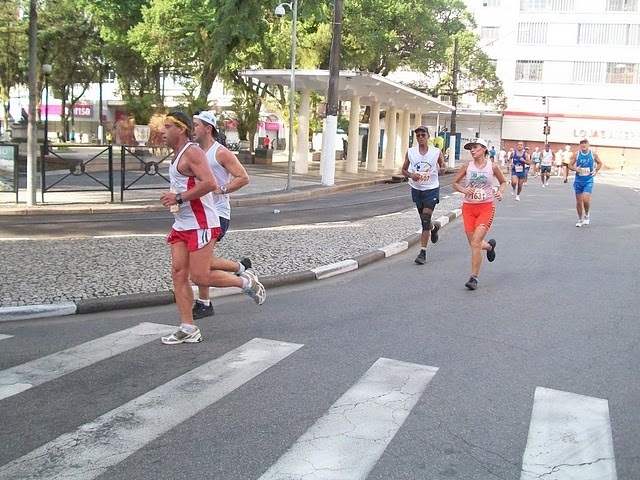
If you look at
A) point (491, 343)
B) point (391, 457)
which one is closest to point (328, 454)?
point (391, 457)

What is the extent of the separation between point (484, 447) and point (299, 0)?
21228 millimetres

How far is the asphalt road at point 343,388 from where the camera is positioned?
12.0 ft

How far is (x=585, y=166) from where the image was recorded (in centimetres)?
1420

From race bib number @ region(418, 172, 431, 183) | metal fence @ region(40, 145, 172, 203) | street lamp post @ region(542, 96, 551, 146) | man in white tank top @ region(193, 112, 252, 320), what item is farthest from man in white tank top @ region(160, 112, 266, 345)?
street lamp post @ region(542, 96, 551, 146)

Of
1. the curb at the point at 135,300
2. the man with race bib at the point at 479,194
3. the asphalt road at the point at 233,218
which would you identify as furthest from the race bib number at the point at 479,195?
the asphalt road at the point at 233,218

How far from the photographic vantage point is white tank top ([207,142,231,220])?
257 inches

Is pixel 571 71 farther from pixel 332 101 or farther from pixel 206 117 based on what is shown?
pixel 206 117

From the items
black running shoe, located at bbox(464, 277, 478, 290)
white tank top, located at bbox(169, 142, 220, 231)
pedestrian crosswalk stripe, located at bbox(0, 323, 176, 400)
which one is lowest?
pedestrian crosswalk stripe, located at bbox(0, 323, 176, 400)

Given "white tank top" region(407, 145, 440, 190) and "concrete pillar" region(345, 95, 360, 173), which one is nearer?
"white tank top" region(407, 145, 440, 190)

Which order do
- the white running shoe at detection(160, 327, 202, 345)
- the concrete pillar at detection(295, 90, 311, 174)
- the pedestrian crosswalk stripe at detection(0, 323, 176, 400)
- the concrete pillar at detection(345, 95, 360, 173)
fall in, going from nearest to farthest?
the pedestrian crosswalk stripe at detection(0, 323, 176, 400), the white running shoe at detection(160, 327, 202, 345), the concrete pillar at detection(295, 90, 311, 174), the concrete pillar at detection(345, 95, 360, 173)

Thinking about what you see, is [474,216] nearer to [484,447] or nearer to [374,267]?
[374,267]

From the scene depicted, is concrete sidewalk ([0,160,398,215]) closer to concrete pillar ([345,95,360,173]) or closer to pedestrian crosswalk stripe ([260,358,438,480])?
concrete pillar ([345,95,360,173])

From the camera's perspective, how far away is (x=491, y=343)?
602cm

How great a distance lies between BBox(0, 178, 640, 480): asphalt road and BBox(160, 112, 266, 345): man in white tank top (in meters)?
0.39
